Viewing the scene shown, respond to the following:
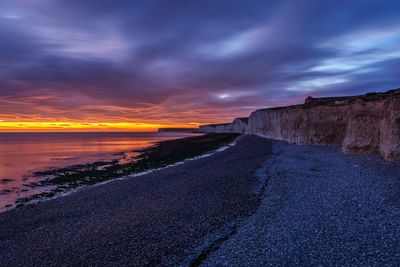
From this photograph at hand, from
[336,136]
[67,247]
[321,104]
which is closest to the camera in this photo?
[67,247]

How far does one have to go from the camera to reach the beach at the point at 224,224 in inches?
260

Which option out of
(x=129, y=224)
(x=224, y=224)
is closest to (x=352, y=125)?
(x=224, y=224)

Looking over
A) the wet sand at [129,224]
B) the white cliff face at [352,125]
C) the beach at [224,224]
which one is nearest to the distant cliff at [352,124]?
the white cliff face at [352,125]

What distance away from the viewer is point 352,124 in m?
21.8

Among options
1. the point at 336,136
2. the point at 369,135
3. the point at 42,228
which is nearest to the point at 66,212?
the point at 42,228

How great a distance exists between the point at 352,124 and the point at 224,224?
60.0 ft

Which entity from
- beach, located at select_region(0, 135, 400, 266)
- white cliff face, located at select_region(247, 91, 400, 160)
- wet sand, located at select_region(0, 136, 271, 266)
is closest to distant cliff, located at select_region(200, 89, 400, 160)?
white cliff face, located at select_region(247, 91, 400, 160)

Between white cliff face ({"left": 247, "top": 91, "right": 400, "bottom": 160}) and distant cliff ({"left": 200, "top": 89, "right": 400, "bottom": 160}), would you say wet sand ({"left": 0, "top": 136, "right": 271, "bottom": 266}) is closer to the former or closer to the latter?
white cliff face ({"left": 247, "top": 91, "right": 400, "bottom": 160})

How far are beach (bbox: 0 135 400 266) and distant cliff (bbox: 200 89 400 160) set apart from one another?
3692mm

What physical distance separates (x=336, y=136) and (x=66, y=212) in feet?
92.0

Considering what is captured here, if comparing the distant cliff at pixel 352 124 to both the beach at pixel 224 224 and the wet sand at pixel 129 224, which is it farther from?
the wet sand at pixel 129 224

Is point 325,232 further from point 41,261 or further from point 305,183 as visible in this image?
point 41,261

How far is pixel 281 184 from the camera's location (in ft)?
43.3

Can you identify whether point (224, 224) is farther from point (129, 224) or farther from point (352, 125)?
point (352, 125)
